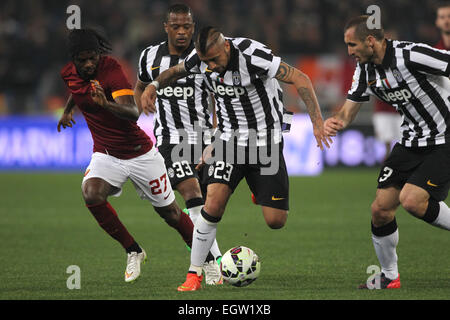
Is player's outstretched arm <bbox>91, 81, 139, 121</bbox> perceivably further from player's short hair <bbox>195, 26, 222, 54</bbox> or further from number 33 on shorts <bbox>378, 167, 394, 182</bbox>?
number 33 on shorts <bbox>378, 167, 394, 182</bbox>

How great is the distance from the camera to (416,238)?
9258 mm

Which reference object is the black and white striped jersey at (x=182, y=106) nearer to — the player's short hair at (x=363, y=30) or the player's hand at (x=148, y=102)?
the player's hand at (x=148, y=102)

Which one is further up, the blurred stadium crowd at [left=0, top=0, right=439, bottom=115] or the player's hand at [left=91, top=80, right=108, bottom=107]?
the blurred stadium crowd at [left=0, top=0, right=439, bottom=115]

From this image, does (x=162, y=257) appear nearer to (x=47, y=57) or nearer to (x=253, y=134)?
(x=253, y=134)

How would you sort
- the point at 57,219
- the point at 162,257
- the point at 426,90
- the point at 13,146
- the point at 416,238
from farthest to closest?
the point at 13,146, the point at 57,219, the point at 416,238, the point at 162,257, the point at 426,90

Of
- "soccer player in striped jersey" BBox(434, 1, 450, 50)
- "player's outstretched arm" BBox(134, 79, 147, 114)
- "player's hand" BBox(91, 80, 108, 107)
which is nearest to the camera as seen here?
"player's hand" BBox(91, 80, 108, 107)

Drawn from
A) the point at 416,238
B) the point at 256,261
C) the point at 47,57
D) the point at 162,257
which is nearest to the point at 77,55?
the point at 256,261

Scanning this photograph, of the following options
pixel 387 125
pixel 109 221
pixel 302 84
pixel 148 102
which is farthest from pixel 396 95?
pixel 387 125

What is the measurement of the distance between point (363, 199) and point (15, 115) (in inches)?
354

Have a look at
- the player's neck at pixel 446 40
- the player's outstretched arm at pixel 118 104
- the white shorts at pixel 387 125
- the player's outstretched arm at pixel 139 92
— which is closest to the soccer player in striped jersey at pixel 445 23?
the player's neck at pixel 446 40

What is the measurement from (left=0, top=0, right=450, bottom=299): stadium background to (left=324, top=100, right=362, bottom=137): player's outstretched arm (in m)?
1.22

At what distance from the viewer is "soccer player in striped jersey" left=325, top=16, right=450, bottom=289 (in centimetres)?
600

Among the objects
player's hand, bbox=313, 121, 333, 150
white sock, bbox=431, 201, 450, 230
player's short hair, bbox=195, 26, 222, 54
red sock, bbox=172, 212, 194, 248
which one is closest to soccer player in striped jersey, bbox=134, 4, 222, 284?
red sock, bbox=172, 212, 194, 248

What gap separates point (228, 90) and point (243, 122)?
29 cm
